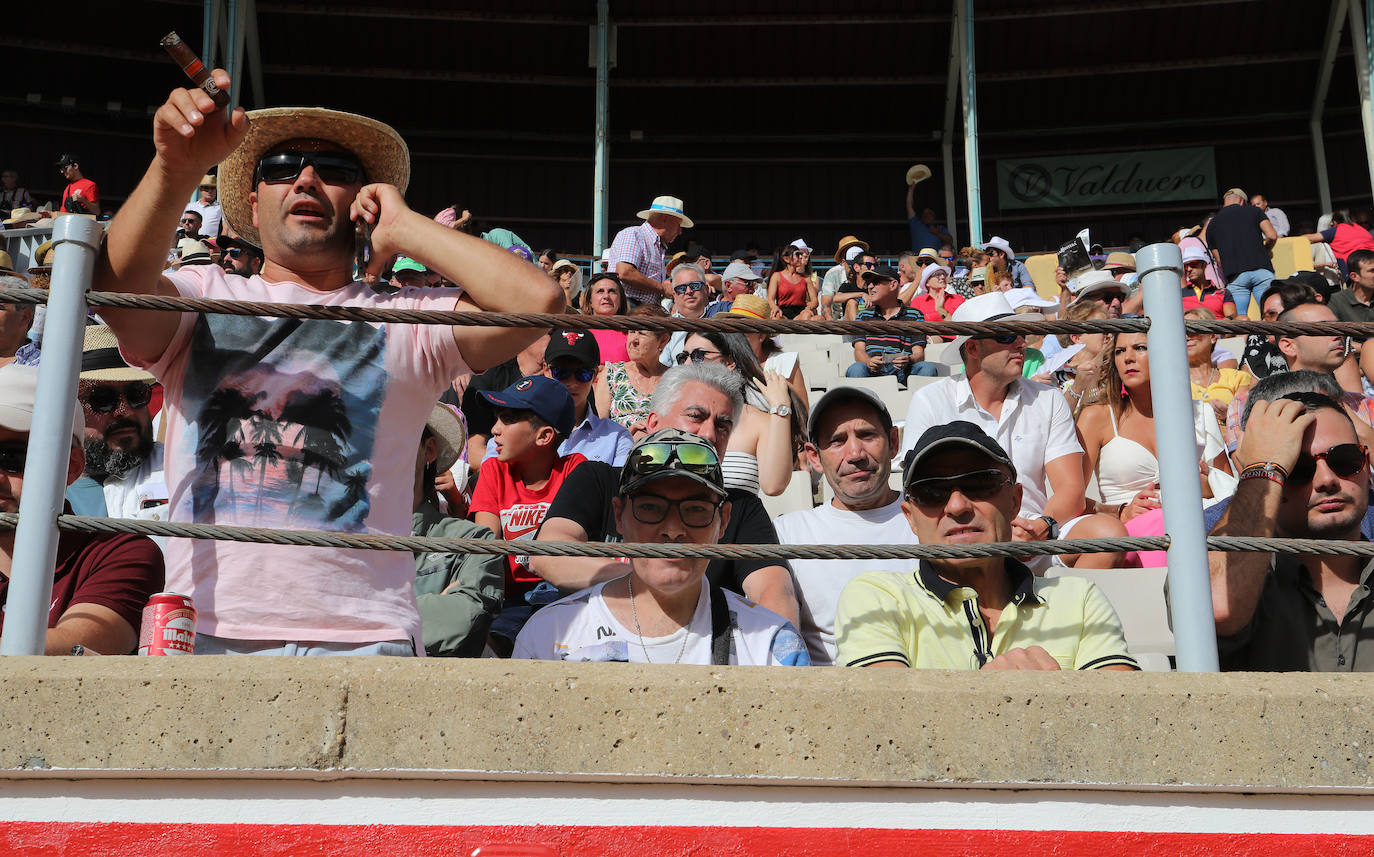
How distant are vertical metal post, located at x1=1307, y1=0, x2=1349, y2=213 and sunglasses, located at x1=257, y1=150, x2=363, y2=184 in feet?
53.0

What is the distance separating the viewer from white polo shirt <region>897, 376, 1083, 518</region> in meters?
4.63

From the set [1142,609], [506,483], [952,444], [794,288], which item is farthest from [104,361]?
[794,288]

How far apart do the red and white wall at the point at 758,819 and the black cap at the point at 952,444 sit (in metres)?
1.27

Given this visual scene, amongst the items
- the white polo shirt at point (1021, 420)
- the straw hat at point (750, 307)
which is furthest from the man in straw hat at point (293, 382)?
the straw hat at point (750, 307)

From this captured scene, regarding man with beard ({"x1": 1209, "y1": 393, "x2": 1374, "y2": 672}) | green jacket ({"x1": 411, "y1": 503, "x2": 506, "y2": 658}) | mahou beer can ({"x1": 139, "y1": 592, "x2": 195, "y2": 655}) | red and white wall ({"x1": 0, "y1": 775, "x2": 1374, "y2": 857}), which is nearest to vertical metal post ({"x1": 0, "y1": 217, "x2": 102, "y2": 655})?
mahou beer can ({"x1": 139, "y1": 592, "x2": 195, "y2": 655})

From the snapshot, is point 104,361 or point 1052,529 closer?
point 1052,529

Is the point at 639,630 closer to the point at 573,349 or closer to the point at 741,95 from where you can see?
the point at 573,349

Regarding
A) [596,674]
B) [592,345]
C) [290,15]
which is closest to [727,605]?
[596,674]

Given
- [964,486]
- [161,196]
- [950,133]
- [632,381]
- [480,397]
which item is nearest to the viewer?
[161,196]

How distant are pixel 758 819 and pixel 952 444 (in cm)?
141

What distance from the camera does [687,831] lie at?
1744mm

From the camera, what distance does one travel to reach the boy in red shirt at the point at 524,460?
4422 mm

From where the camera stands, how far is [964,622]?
105 inches

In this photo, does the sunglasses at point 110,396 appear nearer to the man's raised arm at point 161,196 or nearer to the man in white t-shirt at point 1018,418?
the man's raised arm at point 161,196
